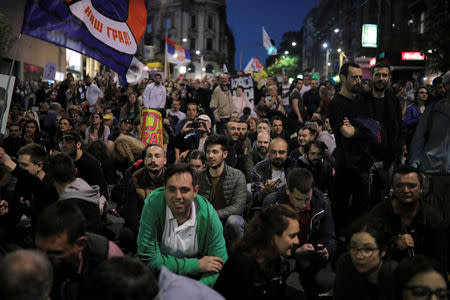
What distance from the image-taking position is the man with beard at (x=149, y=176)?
565 centimetres

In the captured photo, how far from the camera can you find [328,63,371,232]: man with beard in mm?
5645

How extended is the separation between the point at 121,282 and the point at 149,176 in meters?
3.38

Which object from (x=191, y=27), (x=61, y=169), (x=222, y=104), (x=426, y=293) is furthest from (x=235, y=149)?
(x=191, y=27)

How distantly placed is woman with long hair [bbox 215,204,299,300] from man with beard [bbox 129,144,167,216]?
7.76ft

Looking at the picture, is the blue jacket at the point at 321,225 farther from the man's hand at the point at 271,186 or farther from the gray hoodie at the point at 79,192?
the gray hoodie at the point at 79,192

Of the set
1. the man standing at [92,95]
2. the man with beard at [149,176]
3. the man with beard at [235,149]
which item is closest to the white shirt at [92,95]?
the man standing at [92,95]

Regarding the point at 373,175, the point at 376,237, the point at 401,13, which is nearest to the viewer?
the point at 376,237

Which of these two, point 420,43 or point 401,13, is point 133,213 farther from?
point 401,13

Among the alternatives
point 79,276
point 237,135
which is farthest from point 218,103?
point 79,276

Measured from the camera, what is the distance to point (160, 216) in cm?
398

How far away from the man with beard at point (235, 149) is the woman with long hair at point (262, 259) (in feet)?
14.3

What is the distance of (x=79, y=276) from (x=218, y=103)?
11.3 meters

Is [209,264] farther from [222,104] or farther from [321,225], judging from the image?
[222,104]

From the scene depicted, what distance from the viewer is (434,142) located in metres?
5.20
